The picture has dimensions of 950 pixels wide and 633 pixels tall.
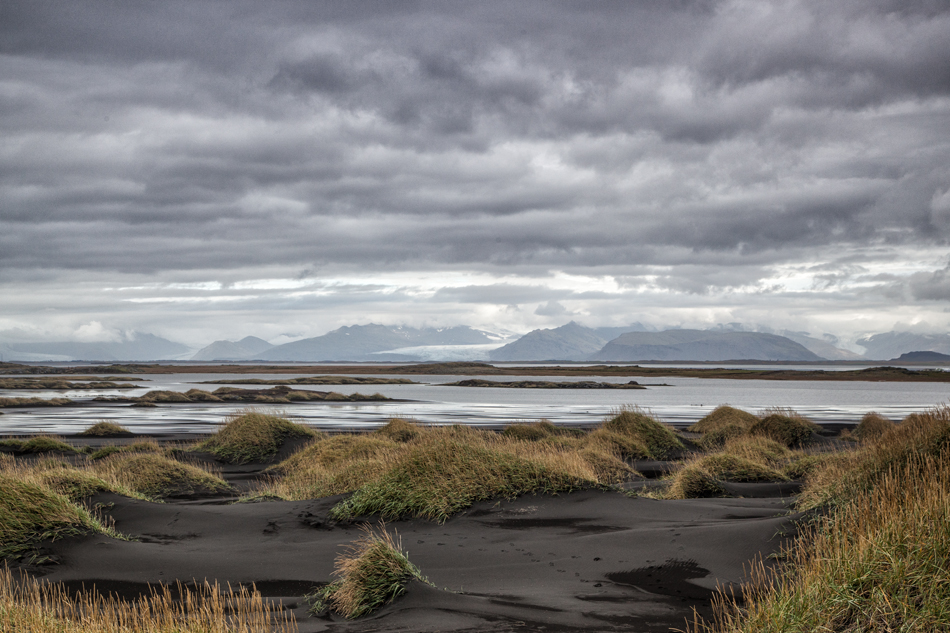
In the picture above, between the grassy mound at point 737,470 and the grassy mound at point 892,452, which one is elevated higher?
the grassy mound at point 892,452

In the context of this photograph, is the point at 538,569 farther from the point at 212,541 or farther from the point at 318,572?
the point at 212,541

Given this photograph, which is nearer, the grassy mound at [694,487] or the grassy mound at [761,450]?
the grassy mound at [694,487]

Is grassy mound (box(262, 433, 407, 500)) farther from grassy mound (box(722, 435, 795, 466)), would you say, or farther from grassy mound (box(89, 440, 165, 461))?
grassy mound (box(722, 435, 795, 466))

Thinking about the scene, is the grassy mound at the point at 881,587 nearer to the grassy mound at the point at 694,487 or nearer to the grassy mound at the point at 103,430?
the grassy mound at the point at 694,487

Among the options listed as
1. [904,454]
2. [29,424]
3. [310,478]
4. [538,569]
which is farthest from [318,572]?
[29,424]

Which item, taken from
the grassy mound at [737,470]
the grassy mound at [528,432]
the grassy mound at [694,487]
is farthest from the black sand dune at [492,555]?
the grassy mound at [528,432]

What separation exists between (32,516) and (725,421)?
120ft

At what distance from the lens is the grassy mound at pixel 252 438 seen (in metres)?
31.2

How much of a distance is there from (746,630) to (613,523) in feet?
→ 27.3

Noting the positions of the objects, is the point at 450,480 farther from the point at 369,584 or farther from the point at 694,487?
the point at 694,487

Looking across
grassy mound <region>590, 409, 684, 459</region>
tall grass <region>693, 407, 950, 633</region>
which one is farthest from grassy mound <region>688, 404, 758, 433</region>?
tall grass <region>693, 407, 950, 633</region>

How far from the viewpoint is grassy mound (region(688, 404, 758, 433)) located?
39.3 meters

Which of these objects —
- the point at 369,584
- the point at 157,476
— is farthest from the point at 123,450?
the point at 369,584

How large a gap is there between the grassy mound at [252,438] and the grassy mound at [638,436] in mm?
13799
